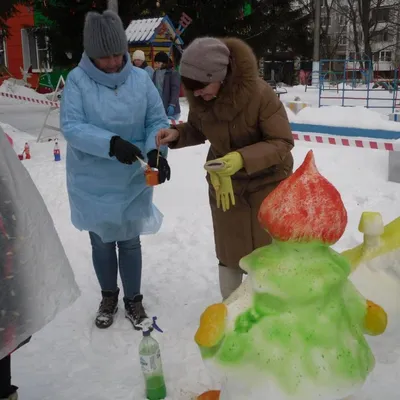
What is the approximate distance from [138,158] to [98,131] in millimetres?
277

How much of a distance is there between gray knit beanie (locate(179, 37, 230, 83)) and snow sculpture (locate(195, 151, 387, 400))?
0.72 metres

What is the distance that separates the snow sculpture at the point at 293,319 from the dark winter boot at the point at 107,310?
1.58 meters

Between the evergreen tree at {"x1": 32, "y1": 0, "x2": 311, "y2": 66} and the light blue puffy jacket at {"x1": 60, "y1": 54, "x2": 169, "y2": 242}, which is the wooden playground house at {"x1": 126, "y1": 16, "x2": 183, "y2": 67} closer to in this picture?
the evergreen tree at {"x1": 32, "y1": 0, "x2": 311, "y2": 66}

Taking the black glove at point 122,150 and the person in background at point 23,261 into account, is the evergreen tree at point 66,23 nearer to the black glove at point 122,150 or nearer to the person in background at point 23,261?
the black glove at point 122,150

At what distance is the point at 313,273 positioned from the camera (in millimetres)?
1925

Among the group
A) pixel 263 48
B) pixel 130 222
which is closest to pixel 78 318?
pixel 130 222

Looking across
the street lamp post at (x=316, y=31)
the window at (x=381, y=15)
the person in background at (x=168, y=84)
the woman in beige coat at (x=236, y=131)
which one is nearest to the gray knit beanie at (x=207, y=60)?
the woman in beige coat at (x=236, y=131)

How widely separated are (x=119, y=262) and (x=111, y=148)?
2.92 ft

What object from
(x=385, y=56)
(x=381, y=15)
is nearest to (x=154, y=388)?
(x=381, y=15)

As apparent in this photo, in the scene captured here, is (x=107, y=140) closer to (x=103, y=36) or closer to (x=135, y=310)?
(x=103, y=36)

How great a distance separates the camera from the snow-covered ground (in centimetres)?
280

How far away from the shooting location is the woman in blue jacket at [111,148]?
2.98 meters

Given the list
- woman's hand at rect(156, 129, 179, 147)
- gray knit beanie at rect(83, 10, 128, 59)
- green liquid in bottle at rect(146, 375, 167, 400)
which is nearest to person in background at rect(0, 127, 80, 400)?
green liquid in bottle at rect(146, 375, 167, 400)

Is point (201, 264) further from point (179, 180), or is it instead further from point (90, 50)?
point (179, 180)
